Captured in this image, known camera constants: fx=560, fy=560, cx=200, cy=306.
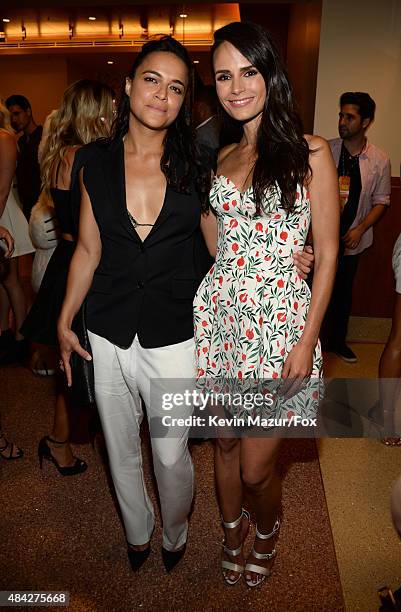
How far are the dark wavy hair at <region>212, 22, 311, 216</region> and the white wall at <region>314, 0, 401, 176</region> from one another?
2654 millimetres

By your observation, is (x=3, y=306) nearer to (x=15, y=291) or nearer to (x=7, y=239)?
(x=15, y=291)

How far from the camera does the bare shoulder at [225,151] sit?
182 cm

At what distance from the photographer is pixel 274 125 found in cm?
163

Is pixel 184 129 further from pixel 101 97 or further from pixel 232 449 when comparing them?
pixel 232 449

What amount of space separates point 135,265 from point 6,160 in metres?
1.59

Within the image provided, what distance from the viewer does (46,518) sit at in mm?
2266

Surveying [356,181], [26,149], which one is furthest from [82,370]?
[26,149]

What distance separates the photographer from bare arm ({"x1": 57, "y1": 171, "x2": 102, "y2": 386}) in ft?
5.54

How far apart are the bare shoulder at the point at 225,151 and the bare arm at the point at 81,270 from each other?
1.51 feet

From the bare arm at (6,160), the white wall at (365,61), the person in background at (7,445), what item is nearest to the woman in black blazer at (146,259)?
the person in background at (7,445)

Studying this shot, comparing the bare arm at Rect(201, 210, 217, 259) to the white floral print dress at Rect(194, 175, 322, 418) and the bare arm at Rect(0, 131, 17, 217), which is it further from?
the bare arm at Rect(0, 131, 17, 217)

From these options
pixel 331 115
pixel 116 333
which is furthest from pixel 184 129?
pixel 331 115

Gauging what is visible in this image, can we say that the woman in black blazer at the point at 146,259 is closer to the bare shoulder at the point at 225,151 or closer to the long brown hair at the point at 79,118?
the bare shoulder at the point at 225,151

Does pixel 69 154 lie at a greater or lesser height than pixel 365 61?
A: lesser
